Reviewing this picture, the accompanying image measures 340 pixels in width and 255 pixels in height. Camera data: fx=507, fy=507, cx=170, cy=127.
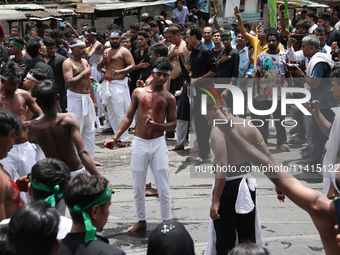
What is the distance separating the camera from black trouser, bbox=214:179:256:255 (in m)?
4.96

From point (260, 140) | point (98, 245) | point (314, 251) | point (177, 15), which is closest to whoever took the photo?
point (98, 245)

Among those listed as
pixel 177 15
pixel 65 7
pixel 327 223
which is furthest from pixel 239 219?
pixel 65 7

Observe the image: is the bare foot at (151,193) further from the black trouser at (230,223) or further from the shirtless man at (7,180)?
the shirtless man at (7,180)

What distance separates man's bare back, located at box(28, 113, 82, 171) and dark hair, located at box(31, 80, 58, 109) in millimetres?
157

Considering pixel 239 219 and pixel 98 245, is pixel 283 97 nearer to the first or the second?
pixel 239 219

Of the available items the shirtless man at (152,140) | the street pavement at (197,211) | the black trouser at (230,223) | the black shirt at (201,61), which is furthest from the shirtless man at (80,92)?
the black trouser at (230,223)

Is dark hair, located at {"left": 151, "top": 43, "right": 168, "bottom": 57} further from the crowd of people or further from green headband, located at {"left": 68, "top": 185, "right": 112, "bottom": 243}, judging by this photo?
green headband, located at {"left": 68, "top": 185, "right": 112, "bottom": 243}

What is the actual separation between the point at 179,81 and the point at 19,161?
17.3ft

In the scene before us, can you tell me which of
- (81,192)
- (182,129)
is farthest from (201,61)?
(81,192)

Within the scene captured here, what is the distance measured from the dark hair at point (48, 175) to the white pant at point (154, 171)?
2444 mm

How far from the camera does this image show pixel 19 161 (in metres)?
6.05

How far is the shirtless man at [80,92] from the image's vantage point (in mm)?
8812

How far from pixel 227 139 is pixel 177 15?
14.4m

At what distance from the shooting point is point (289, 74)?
9.52 m
